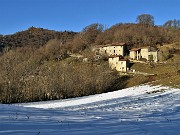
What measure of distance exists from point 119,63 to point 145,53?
41.4 feet

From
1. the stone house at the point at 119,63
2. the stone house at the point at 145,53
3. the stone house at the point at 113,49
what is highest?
the stone house at the point at 113,49

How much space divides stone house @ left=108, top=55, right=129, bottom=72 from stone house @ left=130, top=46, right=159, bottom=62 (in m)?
9.45

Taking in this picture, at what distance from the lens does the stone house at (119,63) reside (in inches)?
3214

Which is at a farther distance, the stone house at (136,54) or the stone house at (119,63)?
the stone house at (136,54)

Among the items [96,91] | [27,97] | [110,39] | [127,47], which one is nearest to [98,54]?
[127,47]

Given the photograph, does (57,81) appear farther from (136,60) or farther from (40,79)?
(136,60)

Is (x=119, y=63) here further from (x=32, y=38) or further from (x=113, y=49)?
(x=32, y=38)

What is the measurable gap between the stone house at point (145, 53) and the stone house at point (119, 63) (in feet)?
31.0

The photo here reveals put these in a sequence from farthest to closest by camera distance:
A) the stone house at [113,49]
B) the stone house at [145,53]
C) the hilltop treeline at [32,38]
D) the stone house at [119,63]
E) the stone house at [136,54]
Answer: the hilltop treeline at [32,38], the stone house at [113,49], the stone house at [136,54], the stone house at [145,53], the stone house at [119,63]

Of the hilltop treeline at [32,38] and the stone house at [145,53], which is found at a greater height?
the hilltop treeline at [32,38]

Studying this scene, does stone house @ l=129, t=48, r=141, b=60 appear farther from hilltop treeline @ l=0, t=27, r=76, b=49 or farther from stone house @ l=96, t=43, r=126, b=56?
hilltop treeline @ l=0, t=27, r=76, b=49

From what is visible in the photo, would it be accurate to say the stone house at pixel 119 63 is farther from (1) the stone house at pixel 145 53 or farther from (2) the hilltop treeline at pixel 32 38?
(2) the hilltop treeline at pixel 32 38

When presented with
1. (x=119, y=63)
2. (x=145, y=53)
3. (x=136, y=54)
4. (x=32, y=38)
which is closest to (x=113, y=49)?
(x=136, y=54)

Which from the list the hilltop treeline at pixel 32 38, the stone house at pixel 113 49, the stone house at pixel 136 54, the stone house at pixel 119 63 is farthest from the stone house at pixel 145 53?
the hilltop treeline at pixel 32 38
